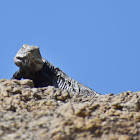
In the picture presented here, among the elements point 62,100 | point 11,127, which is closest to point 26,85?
point 62,100

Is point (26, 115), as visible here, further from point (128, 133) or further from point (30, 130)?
point (128, 133)

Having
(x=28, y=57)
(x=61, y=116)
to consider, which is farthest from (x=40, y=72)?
(x=61, y=116)

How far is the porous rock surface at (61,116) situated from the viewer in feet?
12.0

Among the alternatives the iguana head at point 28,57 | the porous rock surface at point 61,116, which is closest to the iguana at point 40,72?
the iguana head at point 28,57

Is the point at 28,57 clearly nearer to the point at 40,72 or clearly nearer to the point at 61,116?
the point at 40,72

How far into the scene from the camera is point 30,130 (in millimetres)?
3686

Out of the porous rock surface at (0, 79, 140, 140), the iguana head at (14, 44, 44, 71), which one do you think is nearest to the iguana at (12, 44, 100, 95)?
the iguana head at (14, 44, 44, 71)

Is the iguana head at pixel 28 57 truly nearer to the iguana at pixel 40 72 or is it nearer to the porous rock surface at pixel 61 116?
the iguana at pixel 40 72

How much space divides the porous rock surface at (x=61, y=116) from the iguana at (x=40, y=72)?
4170 mm

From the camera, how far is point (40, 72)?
34.6 ft

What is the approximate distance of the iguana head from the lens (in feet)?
30.9

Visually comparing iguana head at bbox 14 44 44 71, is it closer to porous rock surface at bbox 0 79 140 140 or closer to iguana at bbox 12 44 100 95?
iguana at bbox 12 44 100 95

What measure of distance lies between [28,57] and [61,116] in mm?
5632

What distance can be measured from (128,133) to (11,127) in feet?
3.83
